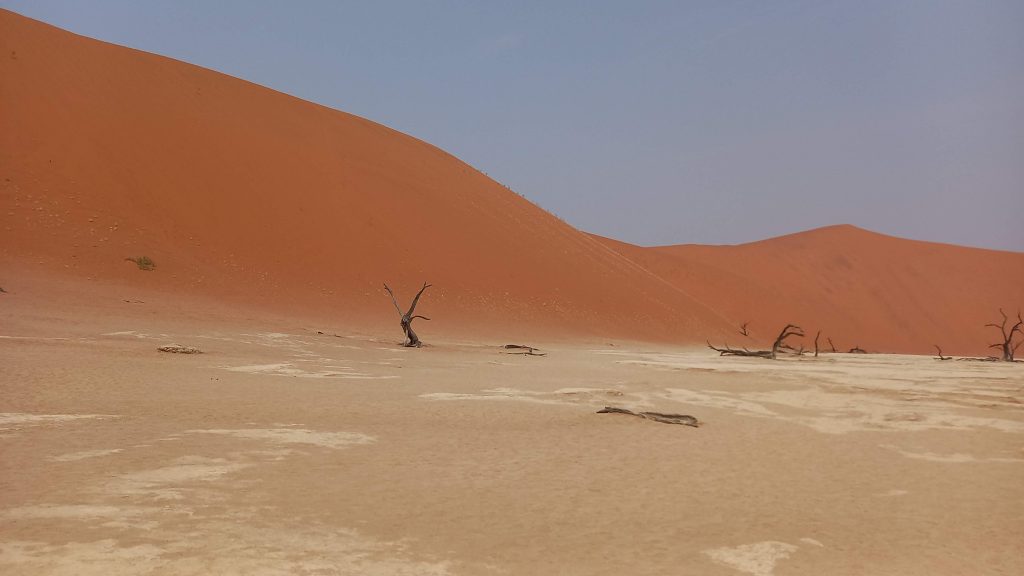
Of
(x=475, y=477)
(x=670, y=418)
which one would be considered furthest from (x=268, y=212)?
(x=475, y=477)

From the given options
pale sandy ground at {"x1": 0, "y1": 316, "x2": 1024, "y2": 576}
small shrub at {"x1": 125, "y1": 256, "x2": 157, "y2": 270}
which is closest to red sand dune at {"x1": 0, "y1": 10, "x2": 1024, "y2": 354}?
small shrub at {"x1": 125, "y1": 256, "x2": 157, "y2": 270}

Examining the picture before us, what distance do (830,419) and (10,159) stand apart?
90.7ft

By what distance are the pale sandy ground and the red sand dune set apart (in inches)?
591

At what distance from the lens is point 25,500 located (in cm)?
481

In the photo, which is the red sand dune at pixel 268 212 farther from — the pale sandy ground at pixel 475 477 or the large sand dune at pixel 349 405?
the pale sandy ground at pixel 475 477

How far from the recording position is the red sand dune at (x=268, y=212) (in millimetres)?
26516

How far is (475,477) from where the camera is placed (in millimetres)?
6168

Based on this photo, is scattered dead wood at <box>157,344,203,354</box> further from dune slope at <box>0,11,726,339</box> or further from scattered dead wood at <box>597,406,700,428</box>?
dune slope at <box>0,11,726,339</box>

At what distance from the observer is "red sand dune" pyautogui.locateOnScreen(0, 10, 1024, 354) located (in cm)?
2652

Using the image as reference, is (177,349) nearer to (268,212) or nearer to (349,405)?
(349,405)

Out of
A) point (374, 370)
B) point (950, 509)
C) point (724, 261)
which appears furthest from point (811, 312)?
point (950, 509)

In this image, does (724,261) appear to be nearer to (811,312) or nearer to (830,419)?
(811,312)

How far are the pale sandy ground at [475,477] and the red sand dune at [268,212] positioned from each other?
15.0 metres

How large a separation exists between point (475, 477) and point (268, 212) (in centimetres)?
2791
